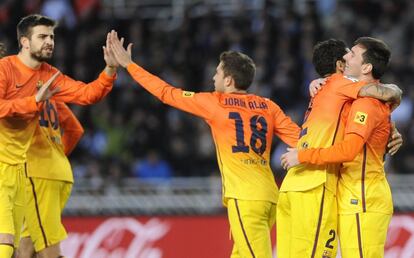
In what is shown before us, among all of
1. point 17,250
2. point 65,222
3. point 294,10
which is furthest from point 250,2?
point 17,250

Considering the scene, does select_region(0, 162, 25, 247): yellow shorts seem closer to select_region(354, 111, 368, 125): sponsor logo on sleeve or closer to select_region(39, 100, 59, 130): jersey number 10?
select_region(39, 100, 59, 130): jersey number 10

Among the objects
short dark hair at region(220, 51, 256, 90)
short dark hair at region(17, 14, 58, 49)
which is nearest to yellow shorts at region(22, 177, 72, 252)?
short dark hair at region(17, 14, 58, 49)

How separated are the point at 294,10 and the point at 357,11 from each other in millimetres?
1041

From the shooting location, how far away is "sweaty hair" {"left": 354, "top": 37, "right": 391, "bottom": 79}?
8.04 meters

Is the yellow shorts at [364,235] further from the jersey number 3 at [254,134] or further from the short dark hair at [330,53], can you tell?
the short dark hair at [330,53]

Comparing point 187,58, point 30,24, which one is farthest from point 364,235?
point 187,58

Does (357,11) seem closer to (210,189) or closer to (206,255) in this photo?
(210,189)

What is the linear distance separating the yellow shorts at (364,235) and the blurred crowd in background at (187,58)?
6.34m

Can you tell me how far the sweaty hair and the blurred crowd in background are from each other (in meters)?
6.30

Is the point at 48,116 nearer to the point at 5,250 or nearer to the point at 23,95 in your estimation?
the point at 23,95

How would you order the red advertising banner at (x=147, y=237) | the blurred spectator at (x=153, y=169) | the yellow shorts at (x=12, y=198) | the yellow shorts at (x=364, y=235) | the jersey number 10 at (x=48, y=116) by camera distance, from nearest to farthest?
the yellow shorts at (x=364, y=235), the yellow shorts at (x=12, y=198), the jersey number 10 at (x=48, y=116), the red advertising banner at (x=147, y=237), the blurred spectator at (x=153, y=169)

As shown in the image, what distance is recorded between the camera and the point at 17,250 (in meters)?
9.79

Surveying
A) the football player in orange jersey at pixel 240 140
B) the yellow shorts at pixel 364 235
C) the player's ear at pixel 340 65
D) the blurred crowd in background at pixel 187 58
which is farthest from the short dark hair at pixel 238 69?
the blurred crowd in background at pixel 187 58

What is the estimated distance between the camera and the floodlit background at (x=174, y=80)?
44.4ft
